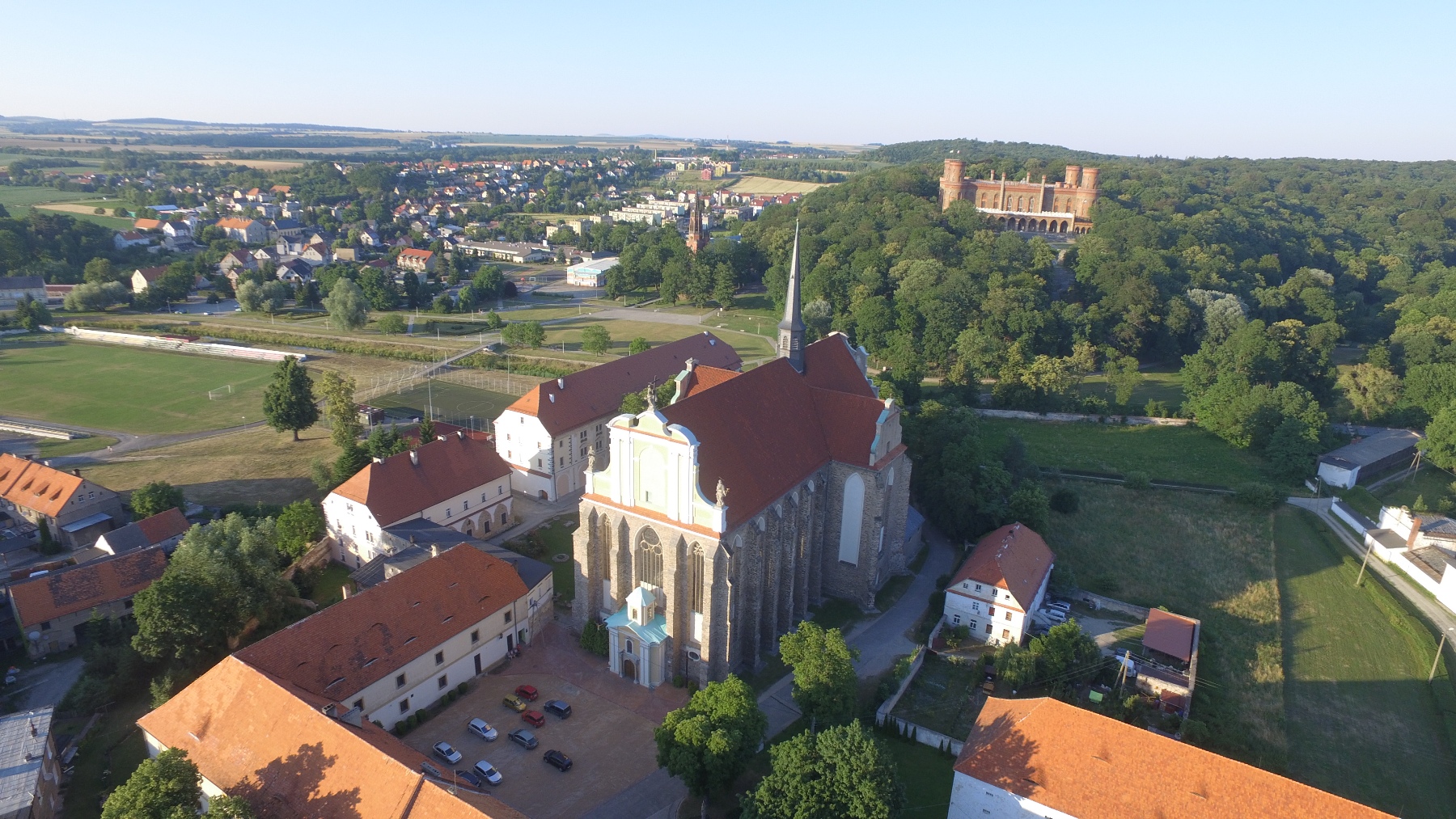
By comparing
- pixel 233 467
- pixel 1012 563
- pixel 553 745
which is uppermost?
pixel 1012 563

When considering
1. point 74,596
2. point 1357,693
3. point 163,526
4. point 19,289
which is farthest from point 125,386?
point 1357,693

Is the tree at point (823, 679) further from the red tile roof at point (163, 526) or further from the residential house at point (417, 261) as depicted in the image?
the residential house at point (417, 261)

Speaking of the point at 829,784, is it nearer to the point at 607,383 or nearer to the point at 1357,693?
the point at 1357,693

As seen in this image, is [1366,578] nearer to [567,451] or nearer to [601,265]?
[567,451]

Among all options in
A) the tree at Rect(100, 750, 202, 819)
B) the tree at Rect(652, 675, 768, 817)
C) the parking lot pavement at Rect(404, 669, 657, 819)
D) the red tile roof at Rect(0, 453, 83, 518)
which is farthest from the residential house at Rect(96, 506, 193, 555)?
the tree at Rect(652, 675, 768, 817)

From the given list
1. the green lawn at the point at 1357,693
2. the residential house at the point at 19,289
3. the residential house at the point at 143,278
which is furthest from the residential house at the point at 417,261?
the green lawn at the point at 1357,693
